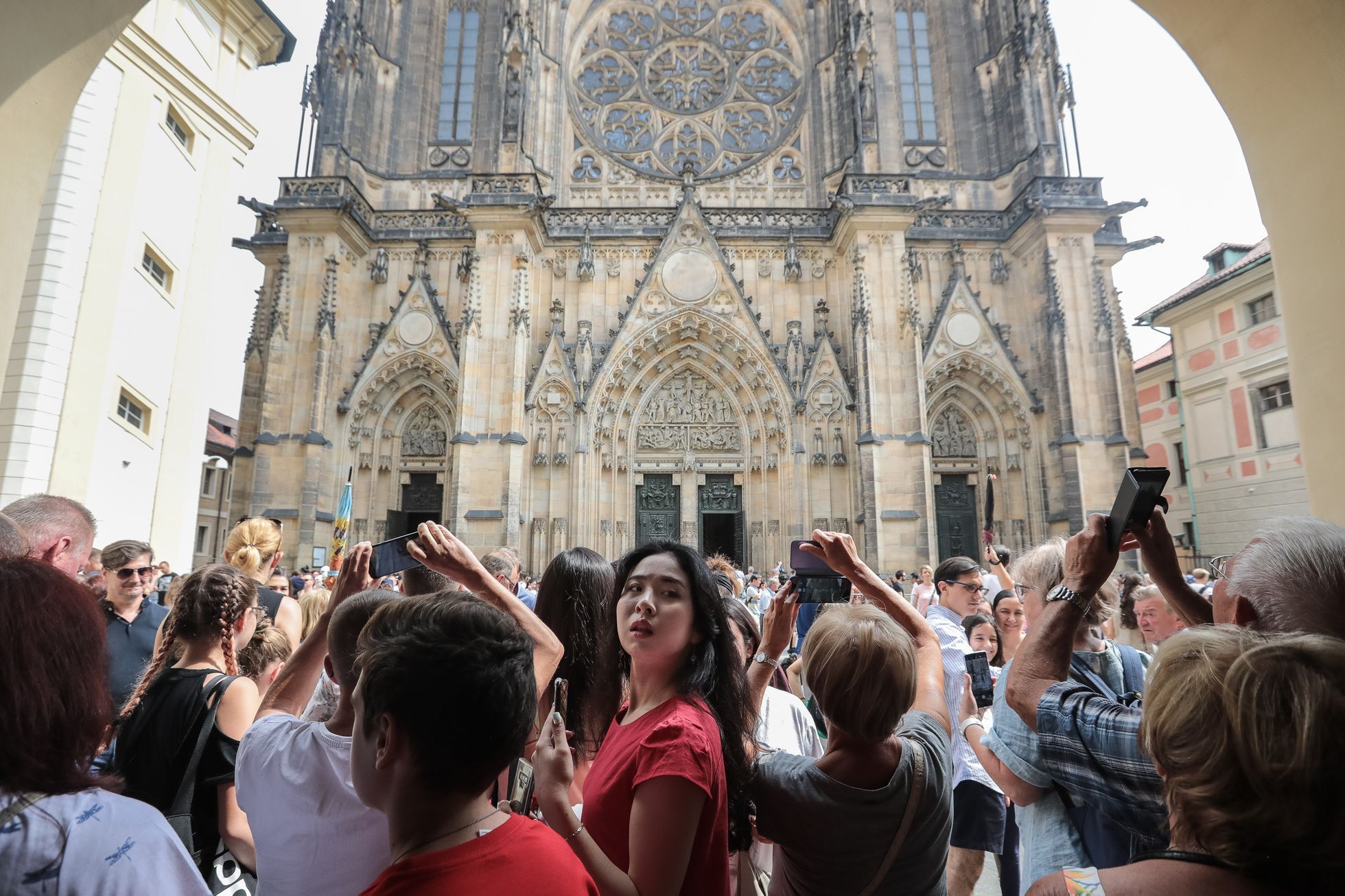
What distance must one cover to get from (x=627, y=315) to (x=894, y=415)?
696cm

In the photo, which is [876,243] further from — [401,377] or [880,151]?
[401,377]

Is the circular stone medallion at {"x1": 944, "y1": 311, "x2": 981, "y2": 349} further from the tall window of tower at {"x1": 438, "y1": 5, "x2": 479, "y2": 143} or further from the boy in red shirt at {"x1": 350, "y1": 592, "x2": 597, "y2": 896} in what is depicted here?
the boy in red shirt at {"x1": 350, "y1": 592, "x2": 597, "y2": 896}

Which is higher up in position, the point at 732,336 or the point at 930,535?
the point at 732,336

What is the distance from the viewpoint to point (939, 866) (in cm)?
180

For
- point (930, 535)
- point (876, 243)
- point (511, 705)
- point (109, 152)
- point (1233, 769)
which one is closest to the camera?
point (1233, 769)

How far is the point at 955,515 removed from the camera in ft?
58.3

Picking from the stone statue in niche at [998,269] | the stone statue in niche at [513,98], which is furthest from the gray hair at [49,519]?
the stone statue in niche at [998,269]

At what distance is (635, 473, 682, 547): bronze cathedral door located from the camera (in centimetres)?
1767

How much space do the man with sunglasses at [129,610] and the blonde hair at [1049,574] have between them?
3975 mm

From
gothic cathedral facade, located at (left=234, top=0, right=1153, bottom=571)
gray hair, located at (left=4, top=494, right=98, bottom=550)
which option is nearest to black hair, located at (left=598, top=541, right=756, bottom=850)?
gray hair, located at (left=4, top=494, right=98, bottom=550)

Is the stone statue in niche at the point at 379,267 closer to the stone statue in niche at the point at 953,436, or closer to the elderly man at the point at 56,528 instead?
the stone statue in niche at the point at 953,436

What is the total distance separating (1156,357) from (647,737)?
3028 centimetres

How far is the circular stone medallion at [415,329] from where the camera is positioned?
58.3 ft

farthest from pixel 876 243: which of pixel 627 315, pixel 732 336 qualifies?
pixel 627 315
